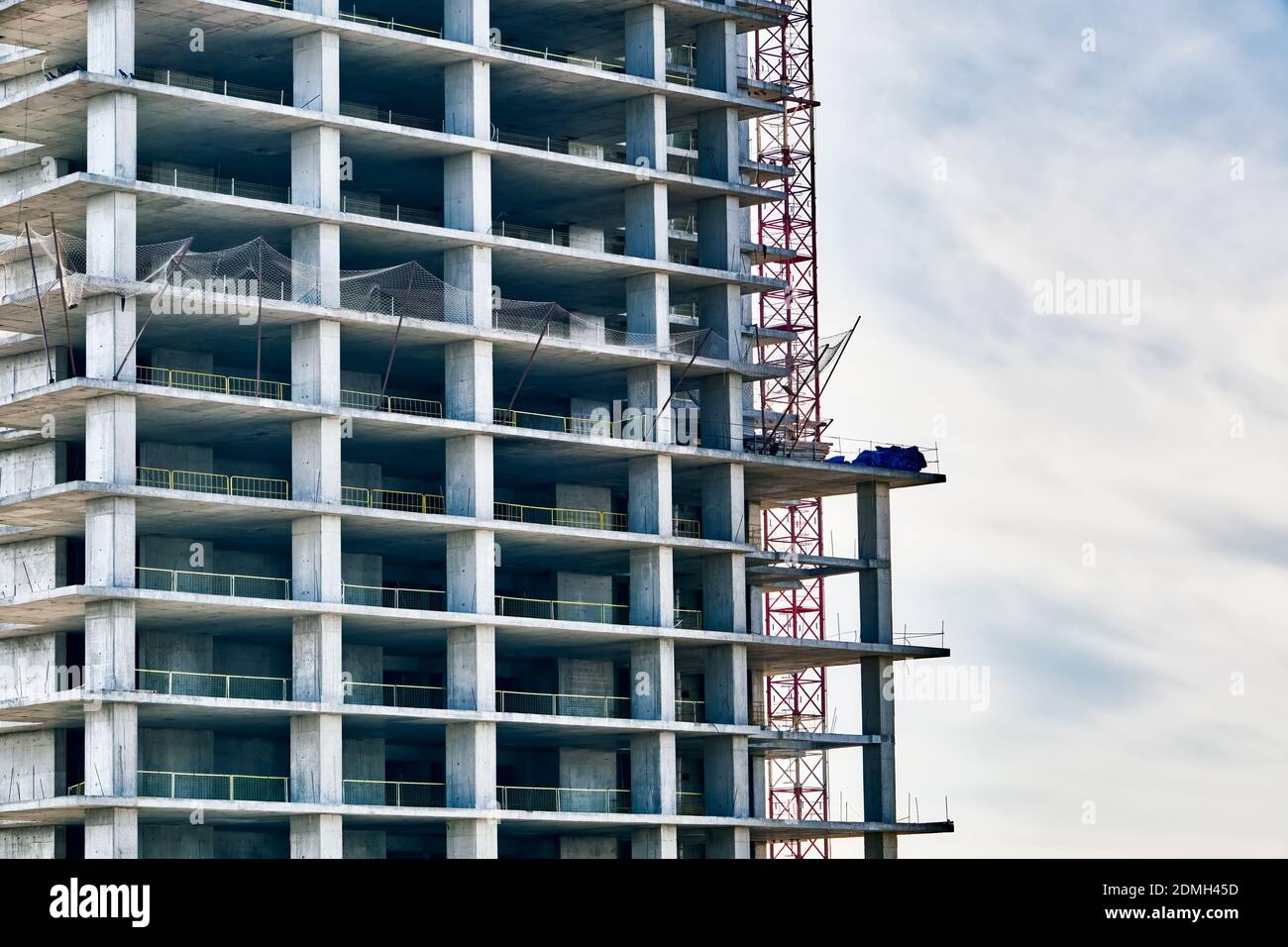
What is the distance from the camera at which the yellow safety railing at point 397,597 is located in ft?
408

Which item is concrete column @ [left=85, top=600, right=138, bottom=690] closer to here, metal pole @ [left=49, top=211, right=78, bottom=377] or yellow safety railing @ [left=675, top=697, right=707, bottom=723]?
metal pole @ [left=49, top=211, right=78, bottom=377]

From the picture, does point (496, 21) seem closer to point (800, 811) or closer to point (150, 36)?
point (150, 36)

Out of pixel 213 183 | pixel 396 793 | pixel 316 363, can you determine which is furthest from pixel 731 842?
pixel 213 183

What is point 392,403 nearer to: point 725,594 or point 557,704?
point 557,704

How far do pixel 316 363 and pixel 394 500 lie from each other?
40.5ft

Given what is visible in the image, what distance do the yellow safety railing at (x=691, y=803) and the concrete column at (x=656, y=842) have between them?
4.92m

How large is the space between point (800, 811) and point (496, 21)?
148ft

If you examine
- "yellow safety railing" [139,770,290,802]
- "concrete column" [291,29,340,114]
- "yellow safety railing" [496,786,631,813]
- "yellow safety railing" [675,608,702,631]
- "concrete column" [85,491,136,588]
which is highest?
"concrete column" [291,29,340,114]

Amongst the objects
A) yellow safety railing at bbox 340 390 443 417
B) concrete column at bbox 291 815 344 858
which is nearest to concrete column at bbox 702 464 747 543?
yellow safety railing at bbox 340 390 443 417

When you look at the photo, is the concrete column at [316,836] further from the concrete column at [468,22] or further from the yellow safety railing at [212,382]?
the concrete column at [468,22]

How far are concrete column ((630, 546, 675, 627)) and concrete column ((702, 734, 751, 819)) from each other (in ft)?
19.7

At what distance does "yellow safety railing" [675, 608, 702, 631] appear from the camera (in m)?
133

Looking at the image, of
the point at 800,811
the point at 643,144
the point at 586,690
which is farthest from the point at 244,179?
the point at 800,811

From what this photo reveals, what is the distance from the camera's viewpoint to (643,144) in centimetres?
13062
